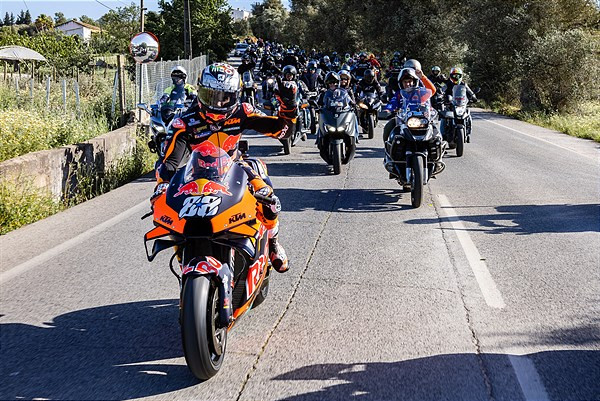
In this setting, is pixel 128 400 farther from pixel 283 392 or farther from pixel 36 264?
pixel 36 264

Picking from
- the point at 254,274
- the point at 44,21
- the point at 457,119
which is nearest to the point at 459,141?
the point at 457,119

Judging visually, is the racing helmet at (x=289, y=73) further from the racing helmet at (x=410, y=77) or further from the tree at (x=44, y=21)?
the tree at (x=44, y=21)

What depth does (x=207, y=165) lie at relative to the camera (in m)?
4.39

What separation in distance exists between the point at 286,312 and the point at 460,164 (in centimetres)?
983

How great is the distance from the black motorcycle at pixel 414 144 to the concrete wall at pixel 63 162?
451 centimetres

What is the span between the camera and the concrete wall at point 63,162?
339 inches

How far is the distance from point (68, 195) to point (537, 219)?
20.8 feet

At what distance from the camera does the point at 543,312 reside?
5.61m

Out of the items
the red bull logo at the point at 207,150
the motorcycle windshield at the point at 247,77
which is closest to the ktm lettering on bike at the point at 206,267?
the red bull logo at the point at 207,150

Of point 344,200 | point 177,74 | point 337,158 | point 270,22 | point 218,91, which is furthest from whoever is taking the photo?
point 270,22

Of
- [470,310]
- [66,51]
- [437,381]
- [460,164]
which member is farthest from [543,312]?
[66,51]

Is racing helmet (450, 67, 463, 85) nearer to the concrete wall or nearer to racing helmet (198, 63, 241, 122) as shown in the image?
the concrete wall

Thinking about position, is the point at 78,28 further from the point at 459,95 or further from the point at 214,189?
the point at 214,189

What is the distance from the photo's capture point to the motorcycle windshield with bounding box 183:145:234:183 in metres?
4.36
